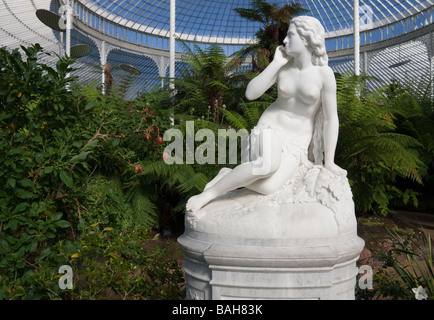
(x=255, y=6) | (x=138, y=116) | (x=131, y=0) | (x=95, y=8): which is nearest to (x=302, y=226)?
(x=138, y=116)

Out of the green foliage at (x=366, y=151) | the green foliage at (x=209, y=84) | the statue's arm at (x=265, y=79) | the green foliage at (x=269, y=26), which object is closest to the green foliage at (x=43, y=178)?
the statue's arm at (x=265, y=79)

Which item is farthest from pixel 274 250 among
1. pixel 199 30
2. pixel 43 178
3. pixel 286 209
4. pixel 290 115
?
pixel 199 30

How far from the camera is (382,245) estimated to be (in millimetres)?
4555

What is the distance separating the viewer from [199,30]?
75.9ft

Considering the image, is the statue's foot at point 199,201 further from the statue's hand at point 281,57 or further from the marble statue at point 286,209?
the statue's hand at point 281,57

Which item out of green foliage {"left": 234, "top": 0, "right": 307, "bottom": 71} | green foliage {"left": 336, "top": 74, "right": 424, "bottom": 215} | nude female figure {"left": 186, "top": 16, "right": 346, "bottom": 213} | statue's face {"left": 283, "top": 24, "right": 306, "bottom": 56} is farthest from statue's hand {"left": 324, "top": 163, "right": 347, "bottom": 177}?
green foliage {"left": 234, "top": 0, "right": 307, "bottom": 71}

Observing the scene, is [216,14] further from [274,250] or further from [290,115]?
[274,250]

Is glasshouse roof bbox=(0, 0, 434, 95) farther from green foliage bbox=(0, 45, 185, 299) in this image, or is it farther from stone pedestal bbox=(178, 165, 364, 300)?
stone pedestal bbox=(178, 165, 364, 300)

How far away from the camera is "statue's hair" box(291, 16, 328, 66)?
232 centimetres

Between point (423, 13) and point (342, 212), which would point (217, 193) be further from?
point (423, 13)

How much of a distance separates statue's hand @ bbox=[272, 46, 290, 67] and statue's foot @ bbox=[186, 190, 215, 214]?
39.9 inches

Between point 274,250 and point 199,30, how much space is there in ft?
75.5

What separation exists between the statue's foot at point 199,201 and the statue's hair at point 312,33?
117 cm

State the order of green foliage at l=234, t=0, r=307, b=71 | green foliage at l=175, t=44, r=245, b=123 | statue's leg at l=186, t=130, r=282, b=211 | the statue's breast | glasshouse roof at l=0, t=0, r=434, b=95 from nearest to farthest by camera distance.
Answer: statue's leg at l=186, t=130, r=282, b=211 < the statue's breast < green foliage at l=175, t=44, r=245, b=123 < green foliage at l=234, t=0, r=307, b=71 < glasshouse roof at l=0, t=0, r=434, b=95
